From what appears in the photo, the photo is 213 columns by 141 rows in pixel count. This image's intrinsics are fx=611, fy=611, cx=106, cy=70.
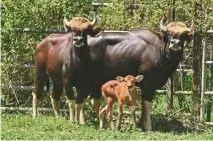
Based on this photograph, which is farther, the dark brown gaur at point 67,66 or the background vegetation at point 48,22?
the background vegetation at point 48,22

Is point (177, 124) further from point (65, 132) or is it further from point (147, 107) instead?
point (65, 132)

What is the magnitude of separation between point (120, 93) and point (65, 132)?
1020 millimetres

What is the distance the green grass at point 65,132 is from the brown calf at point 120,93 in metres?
0.31

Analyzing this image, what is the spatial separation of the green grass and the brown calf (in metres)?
0.31

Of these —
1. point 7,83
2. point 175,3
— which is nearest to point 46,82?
point 7,83

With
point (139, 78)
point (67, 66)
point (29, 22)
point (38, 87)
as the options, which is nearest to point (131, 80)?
point (139, 78)

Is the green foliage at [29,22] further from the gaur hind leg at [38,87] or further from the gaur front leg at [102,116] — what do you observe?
the gaur front leg at [102,116]

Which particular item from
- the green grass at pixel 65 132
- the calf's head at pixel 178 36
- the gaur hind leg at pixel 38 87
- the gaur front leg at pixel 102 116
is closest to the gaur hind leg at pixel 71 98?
the green grass at pixel 65 132

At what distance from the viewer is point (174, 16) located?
10.6 m

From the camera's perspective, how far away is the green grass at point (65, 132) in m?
8.75

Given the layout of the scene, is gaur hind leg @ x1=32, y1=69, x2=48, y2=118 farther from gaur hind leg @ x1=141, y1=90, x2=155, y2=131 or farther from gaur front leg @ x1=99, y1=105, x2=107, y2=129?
gaur hind leg @ x1=141, y1=90, x2=155, y2=131

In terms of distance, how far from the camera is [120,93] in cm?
928

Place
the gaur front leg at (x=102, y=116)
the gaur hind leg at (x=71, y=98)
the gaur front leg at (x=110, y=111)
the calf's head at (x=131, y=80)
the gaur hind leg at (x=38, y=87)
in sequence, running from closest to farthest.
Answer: the calf's head at (x=131, y=80) → the gaur front leg at (x=110, y=111) → the gaur front leg at (x=102, y=116) → the gaur hind leg at (x=71, y=98) → the gaur hind leg at (x=38, y=87)

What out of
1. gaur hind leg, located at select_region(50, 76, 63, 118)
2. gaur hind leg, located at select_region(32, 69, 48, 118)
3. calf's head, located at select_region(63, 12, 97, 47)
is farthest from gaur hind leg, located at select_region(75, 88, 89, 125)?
gaur hind leg, located at select_region(32, 69, 48, 118)
